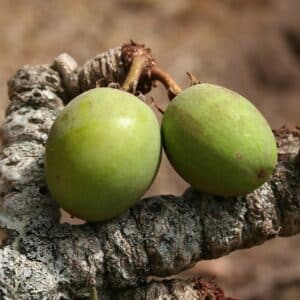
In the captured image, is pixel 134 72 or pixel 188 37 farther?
pixel 188 37

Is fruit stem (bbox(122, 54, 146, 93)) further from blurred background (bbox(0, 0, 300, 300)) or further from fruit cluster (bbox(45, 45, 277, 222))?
blurred background (bbox(0, 0, 300, 300))

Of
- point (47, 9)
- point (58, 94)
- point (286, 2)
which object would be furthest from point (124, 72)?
point (286, 2)

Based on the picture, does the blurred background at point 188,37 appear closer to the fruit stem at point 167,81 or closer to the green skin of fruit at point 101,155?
the fruit stem at point 167,81

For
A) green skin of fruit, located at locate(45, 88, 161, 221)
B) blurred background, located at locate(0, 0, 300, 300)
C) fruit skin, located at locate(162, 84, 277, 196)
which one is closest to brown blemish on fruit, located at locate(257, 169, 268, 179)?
fruit skin, located at locate(162, 84, 277, 196)

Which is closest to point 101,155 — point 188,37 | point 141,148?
point 141,148

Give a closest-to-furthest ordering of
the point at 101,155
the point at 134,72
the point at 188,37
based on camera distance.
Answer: the point at 101,155, the point at 134,72, the point at 188,37

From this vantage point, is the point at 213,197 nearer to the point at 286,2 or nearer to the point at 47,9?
the point at 47,9

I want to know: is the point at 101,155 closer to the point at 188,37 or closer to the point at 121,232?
the point at 121,232
